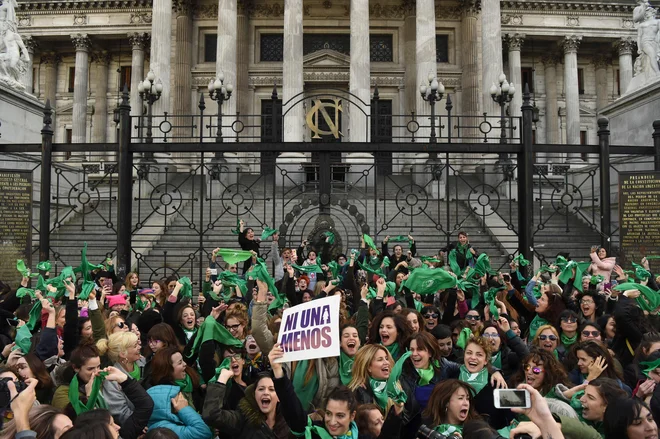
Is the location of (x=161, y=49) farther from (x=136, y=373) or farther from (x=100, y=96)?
(x=136, y=373)

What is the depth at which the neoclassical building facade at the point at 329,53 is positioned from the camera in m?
29.2

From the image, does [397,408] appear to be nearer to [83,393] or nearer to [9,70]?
[83,393]

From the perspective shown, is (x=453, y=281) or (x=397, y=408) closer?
(x=397, y=408)

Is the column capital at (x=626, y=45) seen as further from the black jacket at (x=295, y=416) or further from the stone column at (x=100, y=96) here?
the black jacket at (x=295, y=416)

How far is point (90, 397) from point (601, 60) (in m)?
44.9

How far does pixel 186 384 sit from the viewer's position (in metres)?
5.25

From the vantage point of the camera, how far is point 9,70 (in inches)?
592

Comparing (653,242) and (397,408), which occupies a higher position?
(653,242)

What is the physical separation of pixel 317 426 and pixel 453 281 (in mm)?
4052

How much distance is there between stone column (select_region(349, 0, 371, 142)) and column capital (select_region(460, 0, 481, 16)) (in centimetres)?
948

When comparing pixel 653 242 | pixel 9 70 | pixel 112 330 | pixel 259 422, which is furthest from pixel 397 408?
pixel 9 70

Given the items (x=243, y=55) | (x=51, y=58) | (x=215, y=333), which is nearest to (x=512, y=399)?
(x=215, y=333)

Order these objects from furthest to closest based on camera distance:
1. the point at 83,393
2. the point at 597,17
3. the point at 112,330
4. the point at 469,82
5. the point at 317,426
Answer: the point at 597,17 < the point at 469,82 < the point at 112,330 < the point at 83,393 < the point at 317,426

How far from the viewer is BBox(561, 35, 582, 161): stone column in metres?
39.1
